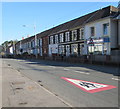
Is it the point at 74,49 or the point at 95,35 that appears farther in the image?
the point at 74,49

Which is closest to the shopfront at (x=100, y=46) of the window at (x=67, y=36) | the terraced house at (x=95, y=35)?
the terraced house at (x=95, y=35)

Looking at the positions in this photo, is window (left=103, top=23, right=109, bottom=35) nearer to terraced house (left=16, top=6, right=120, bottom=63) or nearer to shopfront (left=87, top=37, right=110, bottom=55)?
terraced house (left=16, top=6, right=120, bottom=63)

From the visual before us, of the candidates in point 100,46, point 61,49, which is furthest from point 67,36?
point 100,46

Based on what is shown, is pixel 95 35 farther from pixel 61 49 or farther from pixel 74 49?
pixel 61 49

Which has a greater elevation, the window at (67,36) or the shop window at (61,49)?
the window at (67,36)

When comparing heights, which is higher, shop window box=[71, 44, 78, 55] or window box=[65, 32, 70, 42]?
window box=[65, 32, 70, 42]

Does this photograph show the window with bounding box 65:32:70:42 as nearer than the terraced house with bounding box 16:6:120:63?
No

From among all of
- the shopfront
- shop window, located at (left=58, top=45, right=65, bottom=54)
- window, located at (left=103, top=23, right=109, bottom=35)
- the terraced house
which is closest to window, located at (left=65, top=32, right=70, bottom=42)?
the terraced house

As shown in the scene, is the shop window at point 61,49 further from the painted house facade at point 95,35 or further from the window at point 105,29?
the window at point 105,29

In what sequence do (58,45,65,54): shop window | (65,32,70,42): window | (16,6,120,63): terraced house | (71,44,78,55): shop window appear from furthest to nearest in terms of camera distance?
(58,45,65,54): shop window
(65,32,70,42): window
(71,44,78,55): shop window
(16,6,120,63): terraced house

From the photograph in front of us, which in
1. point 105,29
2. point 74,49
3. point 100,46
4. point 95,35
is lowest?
point 74,49

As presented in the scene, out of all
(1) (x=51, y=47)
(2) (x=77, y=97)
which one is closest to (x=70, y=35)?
(1) (x=51, y=47)

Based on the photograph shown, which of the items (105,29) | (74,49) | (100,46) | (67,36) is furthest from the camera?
(67,36)

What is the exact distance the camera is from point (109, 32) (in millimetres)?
23062
